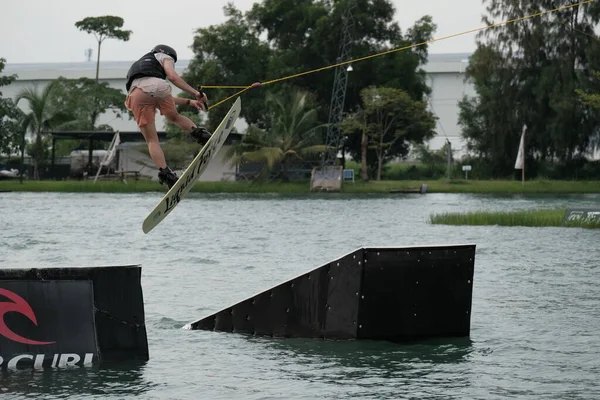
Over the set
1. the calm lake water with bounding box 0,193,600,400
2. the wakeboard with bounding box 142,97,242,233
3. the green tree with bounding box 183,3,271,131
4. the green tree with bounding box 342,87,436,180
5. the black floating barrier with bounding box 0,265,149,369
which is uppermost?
the green tree with bounding box 183,3,271,131

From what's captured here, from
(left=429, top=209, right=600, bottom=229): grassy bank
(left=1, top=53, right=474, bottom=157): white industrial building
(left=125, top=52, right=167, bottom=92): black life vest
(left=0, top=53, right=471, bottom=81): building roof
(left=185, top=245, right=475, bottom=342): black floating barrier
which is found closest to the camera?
(left=185, top=245, right=475, bottom=342): black floating barrier

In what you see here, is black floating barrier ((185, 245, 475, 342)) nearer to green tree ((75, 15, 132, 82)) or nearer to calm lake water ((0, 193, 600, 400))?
calm lake water ((0, 193, 600, 400))

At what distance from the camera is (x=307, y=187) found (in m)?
73.6

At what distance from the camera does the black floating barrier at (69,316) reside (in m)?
10.3

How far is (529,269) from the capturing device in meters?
23.5

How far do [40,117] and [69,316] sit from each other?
7045 cm

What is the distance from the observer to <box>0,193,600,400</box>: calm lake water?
10.9m

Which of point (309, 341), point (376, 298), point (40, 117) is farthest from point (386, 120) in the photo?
point (376, 298)

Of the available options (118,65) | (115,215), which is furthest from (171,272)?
(118,65)

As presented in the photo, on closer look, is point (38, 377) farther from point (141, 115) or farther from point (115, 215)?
point (115, 215)

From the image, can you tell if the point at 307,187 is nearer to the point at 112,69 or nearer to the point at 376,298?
the point at 112,69

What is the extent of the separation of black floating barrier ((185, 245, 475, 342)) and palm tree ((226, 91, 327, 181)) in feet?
192

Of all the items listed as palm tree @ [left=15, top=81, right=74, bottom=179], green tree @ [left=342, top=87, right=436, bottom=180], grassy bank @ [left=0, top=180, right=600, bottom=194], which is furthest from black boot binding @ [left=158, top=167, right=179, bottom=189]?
palm tree @ [left=15, top=81, right=74, bottom=179]

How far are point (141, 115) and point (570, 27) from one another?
213ft
